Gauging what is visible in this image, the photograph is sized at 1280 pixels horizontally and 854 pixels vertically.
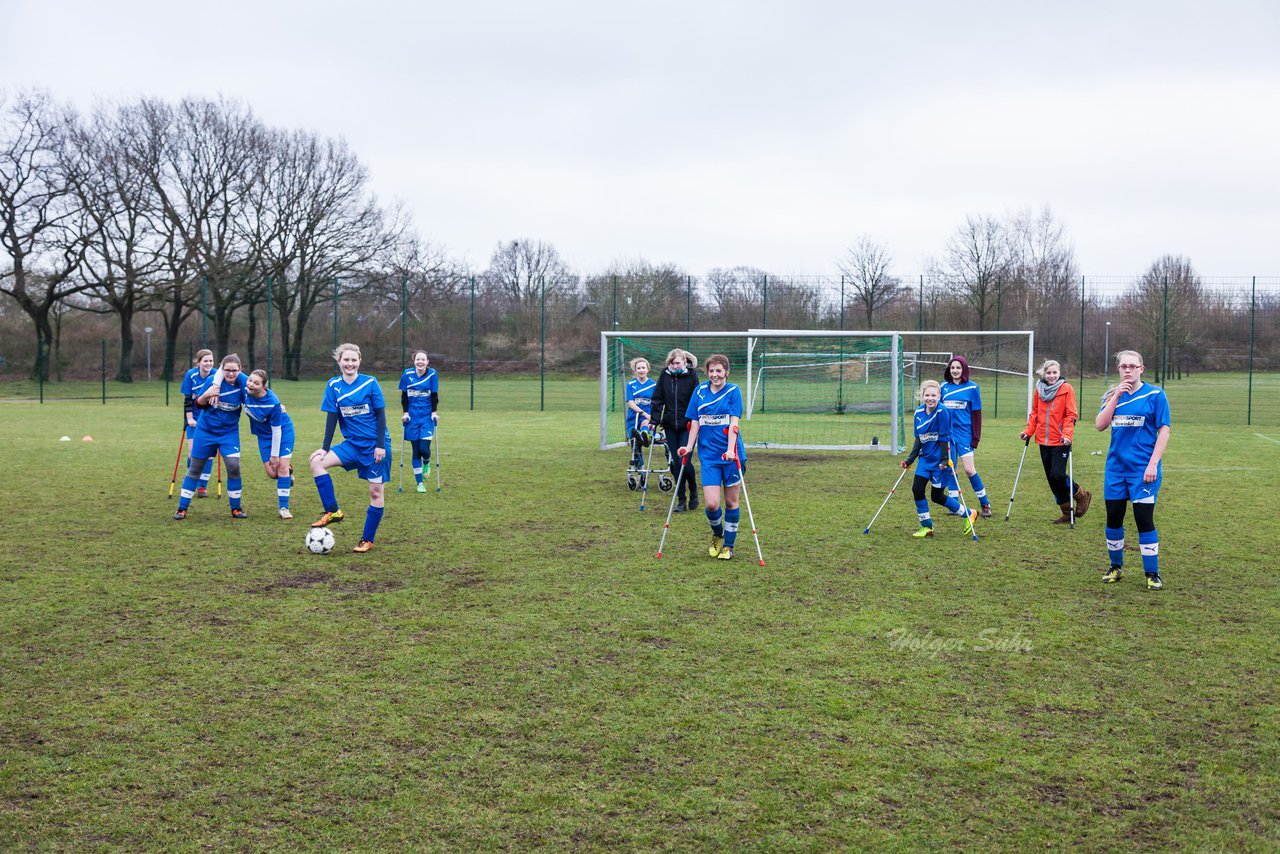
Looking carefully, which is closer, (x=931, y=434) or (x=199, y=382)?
(x=931, y=434)

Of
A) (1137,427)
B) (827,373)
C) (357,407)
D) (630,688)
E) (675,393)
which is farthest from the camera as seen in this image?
(827,373)

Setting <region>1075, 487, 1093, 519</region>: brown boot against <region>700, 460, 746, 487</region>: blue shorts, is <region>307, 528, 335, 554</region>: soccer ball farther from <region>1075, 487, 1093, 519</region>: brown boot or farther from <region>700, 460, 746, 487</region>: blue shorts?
<region>1075, 487, 1093, 519</region>: brown boot

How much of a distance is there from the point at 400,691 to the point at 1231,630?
16.8 ft

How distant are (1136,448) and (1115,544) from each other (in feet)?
2.75

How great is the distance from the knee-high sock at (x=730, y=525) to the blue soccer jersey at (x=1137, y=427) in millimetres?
2971

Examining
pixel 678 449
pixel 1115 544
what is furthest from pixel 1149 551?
pixel 678 449

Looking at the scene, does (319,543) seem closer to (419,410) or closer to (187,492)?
(187,492)

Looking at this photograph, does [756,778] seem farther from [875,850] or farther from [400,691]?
[400,691]

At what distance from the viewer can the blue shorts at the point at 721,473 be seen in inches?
345

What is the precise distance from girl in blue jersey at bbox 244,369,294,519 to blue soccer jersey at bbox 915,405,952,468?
6.24m

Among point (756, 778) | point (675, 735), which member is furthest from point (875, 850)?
point (675, 735)

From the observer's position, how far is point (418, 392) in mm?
13469

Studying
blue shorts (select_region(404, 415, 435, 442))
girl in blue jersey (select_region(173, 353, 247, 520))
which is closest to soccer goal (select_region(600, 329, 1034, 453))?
blue shorts (select_region(404, 415, 435, 442))

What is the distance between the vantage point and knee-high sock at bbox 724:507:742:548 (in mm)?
8938
